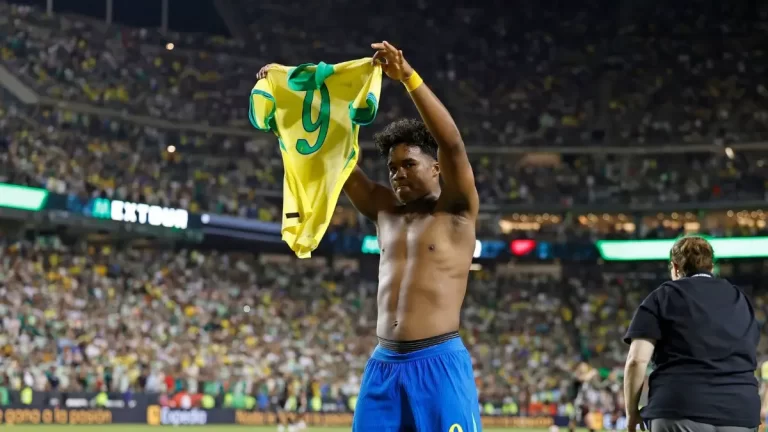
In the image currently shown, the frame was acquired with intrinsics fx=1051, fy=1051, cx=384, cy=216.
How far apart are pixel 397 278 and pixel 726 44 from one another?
47.2m

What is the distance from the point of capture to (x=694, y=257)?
6.05 metres

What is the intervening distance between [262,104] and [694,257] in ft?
9.99

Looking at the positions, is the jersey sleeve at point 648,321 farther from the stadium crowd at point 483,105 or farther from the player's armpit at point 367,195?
the stadium crowd at point 483,105

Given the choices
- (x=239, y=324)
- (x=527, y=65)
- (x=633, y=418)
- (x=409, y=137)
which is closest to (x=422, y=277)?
(x=409, y=137)

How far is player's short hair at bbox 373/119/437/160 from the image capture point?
20.3 ft

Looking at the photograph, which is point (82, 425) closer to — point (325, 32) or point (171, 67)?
point (171, 67)

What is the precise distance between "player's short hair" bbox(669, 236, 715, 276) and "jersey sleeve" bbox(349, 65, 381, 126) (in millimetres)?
1989

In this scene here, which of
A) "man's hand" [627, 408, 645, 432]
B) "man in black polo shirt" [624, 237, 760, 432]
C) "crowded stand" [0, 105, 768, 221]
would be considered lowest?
"man's hand" [627, 408, 645, 432]

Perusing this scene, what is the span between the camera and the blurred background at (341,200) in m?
33.0

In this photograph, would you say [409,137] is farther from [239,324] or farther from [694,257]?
[239,324]

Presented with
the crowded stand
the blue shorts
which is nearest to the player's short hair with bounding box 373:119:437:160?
the blue shorts

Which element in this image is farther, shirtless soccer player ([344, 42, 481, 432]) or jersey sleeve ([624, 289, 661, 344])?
jersey sleeve ([624, 289, 661, 344])

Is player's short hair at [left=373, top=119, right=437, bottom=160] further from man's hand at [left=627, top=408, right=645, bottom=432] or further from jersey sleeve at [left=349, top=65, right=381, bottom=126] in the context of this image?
man's hand at [left=627, top=408, right=645, bottom=432]

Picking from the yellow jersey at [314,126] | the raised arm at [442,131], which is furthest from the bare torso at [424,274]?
the yellow jersey at [314,126]
